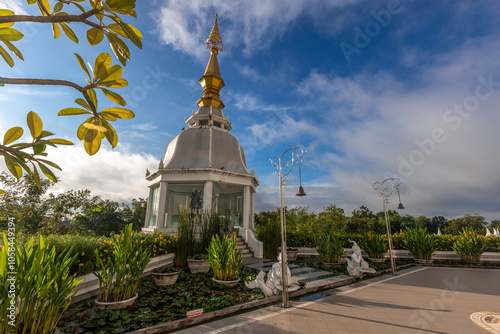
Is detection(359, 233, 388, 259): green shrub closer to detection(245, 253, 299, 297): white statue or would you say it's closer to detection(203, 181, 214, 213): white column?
detection(245, 253, 299, 297): white statue

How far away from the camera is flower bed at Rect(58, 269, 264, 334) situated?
4.05m

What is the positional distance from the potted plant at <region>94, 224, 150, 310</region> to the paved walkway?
70.5 inches

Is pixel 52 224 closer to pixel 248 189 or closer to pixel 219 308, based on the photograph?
pixel 248 189

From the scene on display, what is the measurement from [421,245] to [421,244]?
5 centimetres

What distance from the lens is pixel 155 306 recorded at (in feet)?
16.7

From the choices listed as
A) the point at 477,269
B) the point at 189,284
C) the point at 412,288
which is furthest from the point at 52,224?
the point at 477,269

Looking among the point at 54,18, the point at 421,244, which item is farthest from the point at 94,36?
the point at 421,244

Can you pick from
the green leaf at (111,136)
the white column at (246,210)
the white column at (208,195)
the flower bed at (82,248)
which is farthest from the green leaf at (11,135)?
the white column at (246,210)

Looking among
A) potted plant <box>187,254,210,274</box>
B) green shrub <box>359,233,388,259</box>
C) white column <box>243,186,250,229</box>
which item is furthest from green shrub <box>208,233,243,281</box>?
green shrub <box>359,233,388,259</box>

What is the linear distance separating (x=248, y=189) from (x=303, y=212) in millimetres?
14340

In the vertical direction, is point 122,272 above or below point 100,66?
below

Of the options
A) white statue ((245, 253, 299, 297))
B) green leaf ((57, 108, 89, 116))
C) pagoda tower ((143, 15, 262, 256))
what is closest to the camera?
green leaf ((57, 108, 89, 116))

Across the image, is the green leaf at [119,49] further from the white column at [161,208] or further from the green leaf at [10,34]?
the white column at [161,208]

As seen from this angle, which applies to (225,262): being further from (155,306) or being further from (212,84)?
(212,84)
